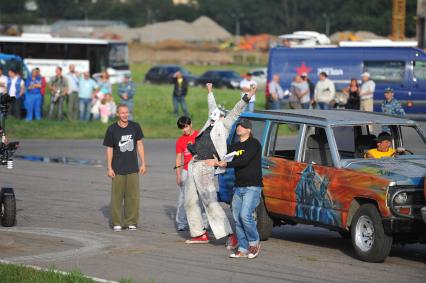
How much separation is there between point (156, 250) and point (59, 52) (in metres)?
47.8

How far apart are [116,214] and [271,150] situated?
7.61 ft

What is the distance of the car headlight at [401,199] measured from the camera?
38.9 feet

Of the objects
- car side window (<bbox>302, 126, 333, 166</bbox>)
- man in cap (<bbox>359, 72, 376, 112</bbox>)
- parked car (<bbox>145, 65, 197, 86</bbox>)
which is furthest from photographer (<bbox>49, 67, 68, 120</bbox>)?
parked car (<bbox>145, 65, 197, 86</bbox>)

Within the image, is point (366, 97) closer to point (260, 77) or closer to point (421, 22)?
point (421, 22)

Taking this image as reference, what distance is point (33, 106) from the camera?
3400cm

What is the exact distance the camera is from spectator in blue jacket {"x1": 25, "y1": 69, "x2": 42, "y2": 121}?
3366cm

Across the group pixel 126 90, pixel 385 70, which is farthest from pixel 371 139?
pixel 385 70

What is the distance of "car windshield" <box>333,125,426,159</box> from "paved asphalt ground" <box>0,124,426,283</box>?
3.89 ft

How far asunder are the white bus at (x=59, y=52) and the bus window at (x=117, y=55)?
2.26 feet

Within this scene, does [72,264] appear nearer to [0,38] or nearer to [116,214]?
[116,214]

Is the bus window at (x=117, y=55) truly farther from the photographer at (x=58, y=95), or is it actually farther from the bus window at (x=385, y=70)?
the photographer at (x=58, y=95)

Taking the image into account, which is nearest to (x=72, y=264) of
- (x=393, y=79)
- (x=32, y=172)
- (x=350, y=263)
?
(x=350, y=263)

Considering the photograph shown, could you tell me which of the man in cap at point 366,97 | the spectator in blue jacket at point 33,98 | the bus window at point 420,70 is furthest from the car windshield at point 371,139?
the bus window at point 420,70

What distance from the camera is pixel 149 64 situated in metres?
101
